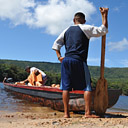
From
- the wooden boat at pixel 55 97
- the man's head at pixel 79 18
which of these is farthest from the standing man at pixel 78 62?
the wooden boat at pixel 55 97

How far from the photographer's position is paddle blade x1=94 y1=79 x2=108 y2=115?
4277mm

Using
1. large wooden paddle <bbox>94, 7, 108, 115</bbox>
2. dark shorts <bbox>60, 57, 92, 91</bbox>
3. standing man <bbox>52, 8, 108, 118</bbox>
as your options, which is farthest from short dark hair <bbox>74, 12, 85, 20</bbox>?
dark shorts <bbox>60, 57, 92, 91</bbox>

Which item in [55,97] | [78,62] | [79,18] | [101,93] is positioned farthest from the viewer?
[55,97]

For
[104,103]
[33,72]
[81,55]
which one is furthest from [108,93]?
[33,72]

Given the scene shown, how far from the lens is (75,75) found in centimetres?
384

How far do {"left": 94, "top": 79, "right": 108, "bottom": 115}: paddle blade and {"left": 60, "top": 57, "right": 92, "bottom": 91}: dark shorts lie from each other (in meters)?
0.53

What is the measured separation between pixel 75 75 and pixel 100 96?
891 mm

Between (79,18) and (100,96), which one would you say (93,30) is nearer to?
(79,18)

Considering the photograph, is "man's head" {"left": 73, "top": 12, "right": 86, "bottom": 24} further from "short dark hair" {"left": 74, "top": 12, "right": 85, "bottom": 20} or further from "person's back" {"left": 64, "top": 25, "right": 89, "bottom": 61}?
"person's back" {"left": 64, "top": 25, "right": 89, "bottom": 61}

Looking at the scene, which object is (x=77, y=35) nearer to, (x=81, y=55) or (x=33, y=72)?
(x=81, y=55)

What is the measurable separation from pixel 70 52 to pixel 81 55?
0.75ft

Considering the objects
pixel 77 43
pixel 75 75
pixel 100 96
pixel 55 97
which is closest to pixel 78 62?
pixel 75 75

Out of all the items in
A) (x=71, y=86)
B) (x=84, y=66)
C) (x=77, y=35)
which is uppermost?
(x=77, y=35)

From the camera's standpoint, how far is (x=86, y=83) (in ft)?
12.6
